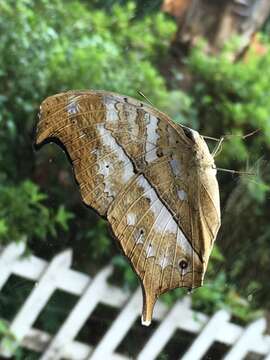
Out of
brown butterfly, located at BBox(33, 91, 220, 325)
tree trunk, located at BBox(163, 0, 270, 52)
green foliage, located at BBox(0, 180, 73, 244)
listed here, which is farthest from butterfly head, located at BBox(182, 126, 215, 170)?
tree trunk, located at BBox(163, 0, 270, 52)

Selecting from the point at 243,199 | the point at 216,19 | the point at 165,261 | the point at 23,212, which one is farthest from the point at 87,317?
the point at 216,19

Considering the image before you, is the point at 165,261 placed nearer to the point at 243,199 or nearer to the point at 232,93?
the point at 243,199

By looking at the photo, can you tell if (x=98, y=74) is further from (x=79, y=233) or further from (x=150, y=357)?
(x=150, y=357)

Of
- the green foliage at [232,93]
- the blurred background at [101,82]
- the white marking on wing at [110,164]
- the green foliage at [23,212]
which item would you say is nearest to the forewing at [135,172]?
the white marking on wing at [110,164]

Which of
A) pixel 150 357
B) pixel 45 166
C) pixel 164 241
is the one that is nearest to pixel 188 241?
pixel 164 241

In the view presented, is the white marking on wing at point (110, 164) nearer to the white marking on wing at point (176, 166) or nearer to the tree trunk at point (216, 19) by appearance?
the white marking on wing at point (176, 166)
